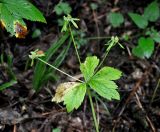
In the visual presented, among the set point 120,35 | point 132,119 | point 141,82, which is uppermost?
point 120,35

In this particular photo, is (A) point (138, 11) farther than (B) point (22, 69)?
Yes

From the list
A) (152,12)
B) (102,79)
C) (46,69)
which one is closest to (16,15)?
(46,69)

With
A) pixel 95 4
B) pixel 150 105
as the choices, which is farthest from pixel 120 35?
pixel 150 105

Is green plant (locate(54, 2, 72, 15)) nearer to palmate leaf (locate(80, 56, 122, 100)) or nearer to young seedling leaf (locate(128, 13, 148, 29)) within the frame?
young seedling leaf (locate(128, 13, 148, 29))

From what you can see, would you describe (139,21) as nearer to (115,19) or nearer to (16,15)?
(115,19)

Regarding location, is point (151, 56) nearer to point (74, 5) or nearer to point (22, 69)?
point (74, 5)

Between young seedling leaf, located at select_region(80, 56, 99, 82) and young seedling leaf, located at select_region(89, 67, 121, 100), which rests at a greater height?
young seedling leaf, located at select_region(80, 56, 99, 82)

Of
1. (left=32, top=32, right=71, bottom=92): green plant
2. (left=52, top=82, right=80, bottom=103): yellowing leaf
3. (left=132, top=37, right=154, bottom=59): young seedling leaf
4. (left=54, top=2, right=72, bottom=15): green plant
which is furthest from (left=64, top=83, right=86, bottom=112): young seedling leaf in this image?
(left=54, top=2, right=72, bottom=15): green plant

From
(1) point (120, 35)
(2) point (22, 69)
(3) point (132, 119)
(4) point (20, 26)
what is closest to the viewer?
(4) point (20, 26)
